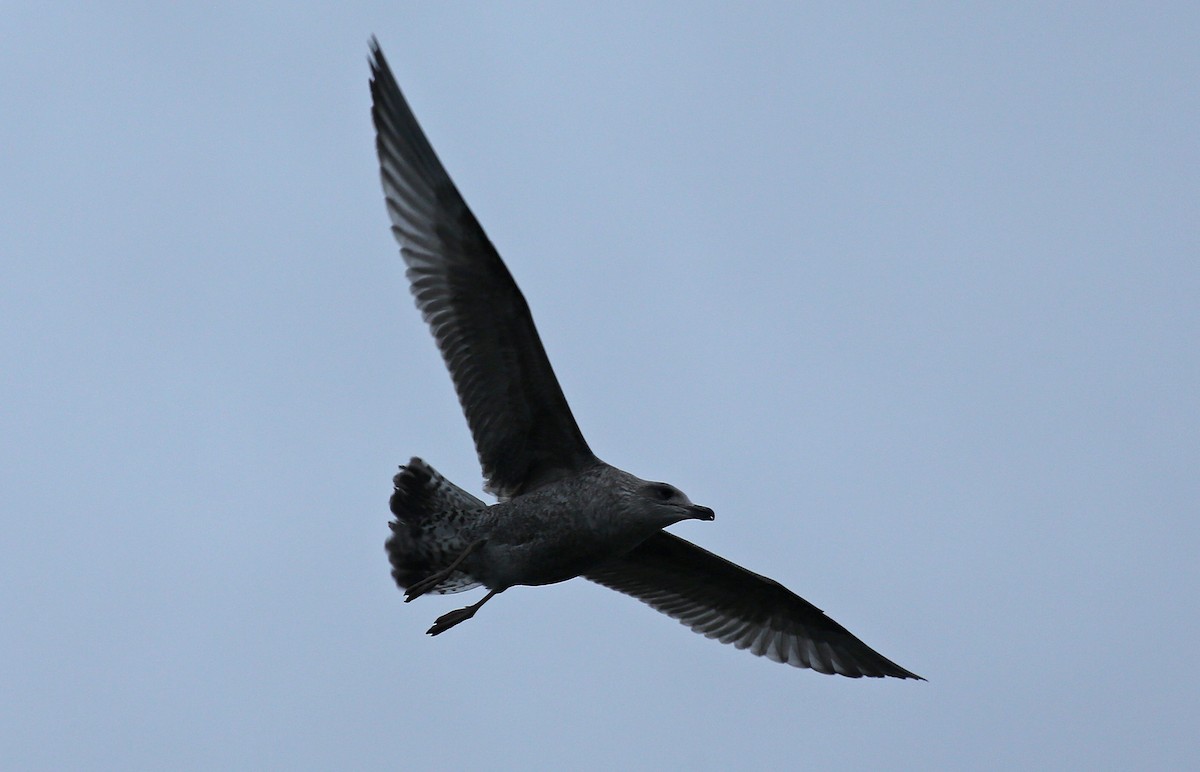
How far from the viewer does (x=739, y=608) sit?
39.8 ft

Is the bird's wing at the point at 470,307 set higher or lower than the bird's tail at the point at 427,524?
higher

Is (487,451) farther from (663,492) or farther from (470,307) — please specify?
(663,492)

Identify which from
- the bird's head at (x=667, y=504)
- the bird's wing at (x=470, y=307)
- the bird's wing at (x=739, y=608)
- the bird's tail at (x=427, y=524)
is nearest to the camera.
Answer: the bird's head at (x=667, y=504)

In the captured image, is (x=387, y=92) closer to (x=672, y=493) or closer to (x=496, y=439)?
(x=496, y=439)

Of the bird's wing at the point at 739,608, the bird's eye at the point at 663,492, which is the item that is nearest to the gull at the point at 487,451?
the bird's eye at the point at 663,492

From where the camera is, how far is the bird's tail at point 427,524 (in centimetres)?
1016

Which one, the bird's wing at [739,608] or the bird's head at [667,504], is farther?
the bird's wing at [739,608]

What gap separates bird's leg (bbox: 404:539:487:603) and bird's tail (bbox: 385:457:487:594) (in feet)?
0.35

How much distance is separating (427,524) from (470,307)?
164cm

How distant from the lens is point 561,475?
33.2 ft

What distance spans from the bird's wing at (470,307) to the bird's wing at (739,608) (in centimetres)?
184

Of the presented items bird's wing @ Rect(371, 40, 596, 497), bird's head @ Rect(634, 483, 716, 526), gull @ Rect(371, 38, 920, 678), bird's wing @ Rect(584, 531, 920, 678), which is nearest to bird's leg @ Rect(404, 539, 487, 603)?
gull @ Rect(371, 38, 920, 678)

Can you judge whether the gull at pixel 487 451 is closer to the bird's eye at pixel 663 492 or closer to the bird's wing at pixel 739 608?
the bird's eye at pixel 663 492

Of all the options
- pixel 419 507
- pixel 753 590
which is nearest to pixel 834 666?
pixel 753 590
